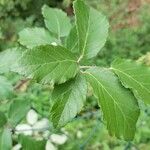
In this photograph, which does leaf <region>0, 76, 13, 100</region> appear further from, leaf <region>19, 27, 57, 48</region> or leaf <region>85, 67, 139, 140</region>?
leaf <region>85, 67, 139, 140</region>

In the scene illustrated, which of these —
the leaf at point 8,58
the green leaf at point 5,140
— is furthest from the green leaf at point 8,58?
the green leaf at point 5,140

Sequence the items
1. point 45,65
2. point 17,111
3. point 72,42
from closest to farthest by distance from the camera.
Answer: point 45,65 < point 72,42 < point 17,111

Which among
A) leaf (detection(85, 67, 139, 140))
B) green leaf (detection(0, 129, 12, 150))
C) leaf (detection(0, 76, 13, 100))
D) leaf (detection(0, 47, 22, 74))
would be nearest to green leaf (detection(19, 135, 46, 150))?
green leaf (detection(0, 129, 12, 150))

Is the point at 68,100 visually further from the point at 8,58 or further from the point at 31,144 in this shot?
the point at 31,144

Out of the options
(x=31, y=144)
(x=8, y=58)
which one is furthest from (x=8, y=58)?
(x=31, y=144)

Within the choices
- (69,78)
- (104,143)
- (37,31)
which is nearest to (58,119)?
(69,78)

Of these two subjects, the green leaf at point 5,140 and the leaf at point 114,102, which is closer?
the leaf at point 114,102

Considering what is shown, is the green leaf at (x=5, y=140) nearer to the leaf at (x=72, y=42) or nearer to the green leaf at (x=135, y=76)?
the leaf at (x=72, y=42)
